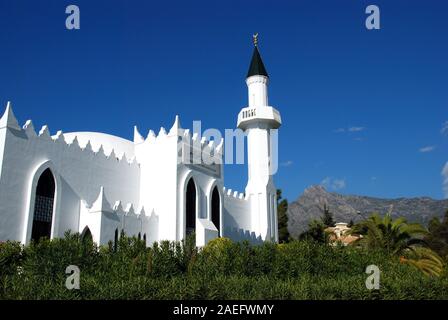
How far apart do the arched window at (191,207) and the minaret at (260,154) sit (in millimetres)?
7836

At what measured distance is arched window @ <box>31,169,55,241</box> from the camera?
1875 centimetres

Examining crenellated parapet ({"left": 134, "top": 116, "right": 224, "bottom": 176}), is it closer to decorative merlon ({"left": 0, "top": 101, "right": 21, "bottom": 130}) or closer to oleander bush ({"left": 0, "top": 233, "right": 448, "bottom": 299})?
decorative merlon ({"left": 0, "top": 101, "right": 21, "bottom": 130})

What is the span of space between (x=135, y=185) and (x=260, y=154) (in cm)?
1011

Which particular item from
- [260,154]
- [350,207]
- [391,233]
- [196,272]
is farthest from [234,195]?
[350,207]

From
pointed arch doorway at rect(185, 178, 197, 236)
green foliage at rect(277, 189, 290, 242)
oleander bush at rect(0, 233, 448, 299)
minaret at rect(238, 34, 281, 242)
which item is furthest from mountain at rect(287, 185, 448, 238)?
oleander bush at rect(0, 233, 448, 299)

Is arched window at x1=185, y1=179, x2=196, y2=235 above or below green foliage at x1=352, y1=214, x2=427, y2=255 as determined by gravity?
above

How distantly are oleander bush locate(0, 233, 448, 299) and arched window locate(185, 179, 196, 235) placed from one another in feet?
29.5

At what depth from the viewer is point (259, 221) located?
32.2 meters

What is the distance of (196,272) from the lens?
12625 millimetres

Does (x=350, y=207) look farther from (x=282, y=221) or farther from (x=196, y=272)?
(x=196, y=272)

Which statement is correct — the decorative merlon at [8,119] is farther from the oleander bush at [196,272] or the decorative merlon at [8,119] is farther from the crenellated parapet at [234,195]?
the crenellated parapet at [234,195]
